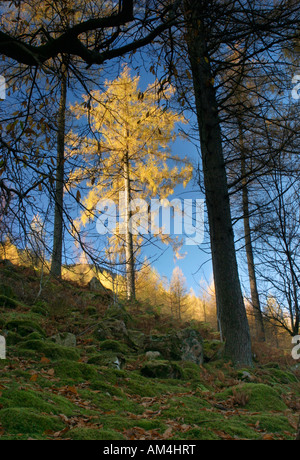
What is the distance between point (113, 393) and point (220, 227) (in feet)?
13.0

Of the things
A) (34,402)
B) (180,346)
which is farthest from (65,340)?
(34,402)

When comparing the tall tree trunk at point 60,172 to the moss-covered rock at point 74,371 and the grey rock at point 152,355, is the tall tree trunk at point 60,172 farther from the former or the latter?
the grey rock at point 152,355

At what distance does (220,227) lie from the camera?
683 cm

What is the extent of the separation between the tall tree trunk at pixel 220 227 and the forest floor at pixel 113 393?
57 cm

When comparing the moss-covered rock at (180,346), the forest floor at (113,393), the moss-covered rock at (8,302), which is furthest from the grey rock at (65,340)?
the moss-covered rock at (8,302)

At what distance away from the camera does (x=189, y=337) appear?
651 cm

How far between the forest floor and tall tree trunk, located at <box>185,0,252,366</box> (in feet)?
1.87

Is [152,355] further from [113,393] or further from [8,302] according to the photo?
[8,302]

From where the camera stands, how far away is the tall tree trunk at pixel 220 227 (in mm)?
6594

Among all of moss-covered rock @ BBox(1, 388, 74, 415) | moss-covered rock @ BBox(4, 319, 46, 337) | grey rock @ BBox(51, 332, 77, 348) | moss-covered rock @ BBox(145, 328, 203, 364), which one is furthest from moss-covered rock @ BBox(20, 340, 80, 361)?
moss-covered rock @ BBox(145, 328, 203, 364)

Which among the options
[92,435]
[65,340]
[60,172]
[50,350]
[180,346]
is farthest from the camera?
[180,346]

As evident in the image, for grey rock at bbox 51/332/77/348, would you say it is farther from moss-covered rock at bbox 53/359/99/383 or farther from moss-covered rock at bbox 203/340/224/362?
moss-covered rock at bbox 203/340/224/362

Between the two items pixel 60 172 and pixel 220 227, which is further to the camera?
pixel 220 227

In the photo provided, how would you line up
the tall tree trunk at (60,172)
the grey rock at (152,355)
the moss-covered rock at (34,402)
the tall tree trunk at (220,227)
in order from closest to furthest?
the moss-covered rock at (34,402) < the tall tree trunk at (60,172) < the grey rock at (152,355) < the tall tree trunk at (220,227)
